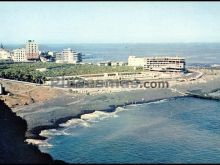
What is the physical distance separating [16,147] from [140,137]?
15.9 metres

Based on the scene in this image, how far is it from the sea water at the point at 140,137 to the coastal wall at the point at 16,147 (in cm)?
179

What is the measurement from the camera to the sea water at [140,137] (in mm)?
44344

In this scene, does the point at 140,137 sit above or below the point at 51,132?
below

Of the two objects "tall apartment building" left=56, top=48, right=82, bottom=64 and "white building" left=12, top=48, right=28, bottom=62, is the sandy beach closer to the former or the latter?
"tall apartment building" left=56, top=48, right=82, bottom=64

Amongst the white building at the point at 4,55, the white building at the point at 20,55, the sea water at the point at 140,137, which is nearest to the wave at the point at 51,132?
the sea water at the point at 140,137

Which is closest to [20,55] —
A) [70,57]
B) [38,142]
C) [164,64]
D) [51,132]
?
[70,57]

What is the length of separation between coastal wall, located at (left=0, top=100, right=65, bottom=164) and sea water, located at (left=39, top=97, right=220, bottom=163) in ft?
5.88

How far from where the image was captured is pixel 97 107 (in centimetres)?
7300

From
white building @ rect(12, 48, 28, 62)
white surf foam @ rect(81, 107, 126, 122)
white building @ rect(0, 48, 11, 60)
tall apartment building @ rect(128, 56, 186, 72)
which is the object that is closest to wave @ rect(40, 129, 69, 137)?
white surf foam @ rect(81, 107, 126, 122)

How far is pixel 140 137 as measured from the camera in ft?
171

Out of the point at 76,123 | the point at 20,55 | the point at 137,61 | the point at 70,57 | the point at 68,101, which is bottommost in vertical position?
the point at 76,123

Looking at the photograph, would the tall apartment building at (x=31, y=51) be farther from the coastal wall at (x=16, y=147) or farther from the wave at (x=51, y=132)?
the wave at (x=51, y=132)

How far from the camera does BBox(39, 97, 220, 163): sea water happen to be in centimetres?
4434

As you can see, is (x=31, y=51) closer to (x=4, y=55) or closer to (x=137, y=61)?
(x=4, y=55)
